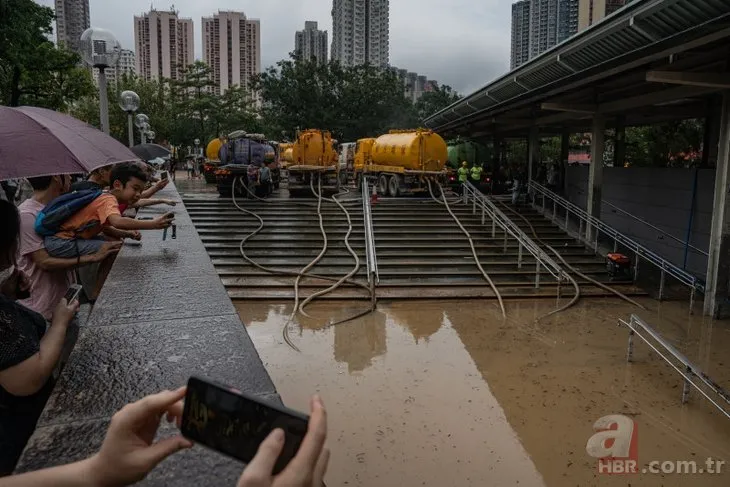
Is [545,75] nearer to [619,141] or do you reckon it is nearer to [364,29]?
[619,141]

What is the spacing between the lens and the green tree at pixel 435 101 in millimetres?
43062

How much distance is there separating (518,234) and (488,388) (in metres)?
6.53

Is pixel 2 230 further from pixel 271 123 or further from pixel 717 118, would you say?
pixel 271 123

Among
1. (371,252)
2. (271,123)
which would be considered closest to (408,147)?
(371,252)

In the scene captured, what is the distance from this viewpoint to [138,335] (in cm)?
245

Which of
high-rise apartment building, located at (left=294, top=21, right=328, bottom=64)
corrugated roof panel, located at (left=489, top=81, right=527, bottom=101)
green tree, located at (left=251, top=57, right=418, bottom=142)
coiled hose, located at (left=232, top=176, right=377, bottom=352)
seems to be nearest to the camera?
coiled hose, located at (left=232, top=176, right=377, bottom=352)

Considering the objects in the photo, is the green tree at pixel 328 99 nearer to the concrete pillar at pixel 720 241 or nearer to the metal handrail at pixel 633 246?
the metal handrail at pixel 633 246

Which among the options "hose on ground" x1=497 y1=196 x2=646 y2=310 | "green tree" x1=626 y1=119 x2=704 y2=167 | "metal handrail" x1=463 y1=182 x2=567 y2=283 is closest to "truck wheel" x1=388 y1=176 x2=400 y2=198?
"metal handrail" x1=463 y1=182 x2=567 y2=283

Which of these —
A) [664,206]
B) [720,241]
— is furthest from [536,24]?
[720,241]

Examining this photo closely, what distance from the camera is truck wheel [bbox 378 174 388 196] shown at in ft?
62.8

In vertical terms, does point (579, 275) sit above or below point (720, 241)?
below

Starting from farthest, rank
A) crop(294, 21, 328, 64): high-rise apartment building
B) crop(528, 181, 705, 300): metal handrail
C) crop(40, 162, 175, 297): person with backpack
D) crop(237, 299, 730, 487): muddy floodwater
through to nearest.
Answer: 1. crop(294, 21, 328, 64): high-rise apartment building
2. crop(528, 181, 705, 300): metal handrail
3. crop(237, 299, 730, 487): muddy floodwater
4. crop(40, 162, 175, 297): person with backpack

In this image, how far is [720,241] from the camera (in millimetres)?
9391

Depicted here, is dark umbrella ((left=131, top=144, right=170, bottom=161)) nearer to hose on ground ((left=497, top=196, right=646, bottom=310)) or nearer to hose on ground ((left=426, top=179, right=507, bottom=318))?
hose on ground ((left=426, top=179, right=507, bottom=318))
